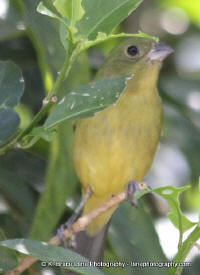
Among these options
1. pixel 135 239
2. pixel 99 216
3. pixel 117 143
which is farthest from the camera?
pixel 99 216

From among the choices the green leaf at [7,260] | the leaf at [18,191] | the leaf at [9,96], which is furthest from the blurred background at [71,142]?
the green leaf at [7,260]

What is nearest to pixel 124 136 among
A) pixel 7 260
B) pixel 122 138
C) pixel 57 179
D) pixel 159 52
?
pixel 122 138

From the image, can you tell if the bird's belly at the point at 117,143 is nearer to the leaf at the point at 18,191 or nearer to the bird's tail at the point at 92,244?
the bird's tail at the point at 92,244

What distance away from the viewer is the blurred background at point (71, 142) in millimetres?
2564

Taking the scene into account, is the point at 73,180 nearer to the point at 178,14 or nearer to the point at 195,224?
the point at 195,224

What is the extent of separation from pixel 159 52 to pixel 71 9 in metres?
1.64

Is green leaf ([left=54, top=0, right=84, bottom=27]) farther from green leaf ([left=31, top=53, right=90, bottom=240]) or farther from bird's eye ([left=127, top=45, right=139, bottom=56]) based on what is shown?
bird's eye ([left=127, top=45, right=139, bottom=56])

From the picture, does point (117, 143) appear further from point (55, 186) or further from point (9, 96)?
point (9, 96)

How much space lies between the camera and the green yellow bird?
3242 mm

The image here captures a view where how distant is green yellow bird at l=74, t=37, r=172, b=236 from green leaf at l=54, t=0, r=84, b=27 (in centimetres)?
145

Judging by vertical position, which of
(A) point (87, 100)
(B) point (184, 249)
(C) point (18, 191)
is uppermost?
(A) point (87, 100)

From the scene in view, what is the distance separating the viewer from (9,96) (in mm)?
2082

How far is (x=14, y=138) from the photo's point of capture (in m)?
2.10

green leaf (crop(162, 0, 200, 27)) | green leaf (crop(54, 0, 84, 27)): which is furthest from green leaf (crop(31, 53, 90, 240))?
green leaf (crop(162, 0, 200, 27))
